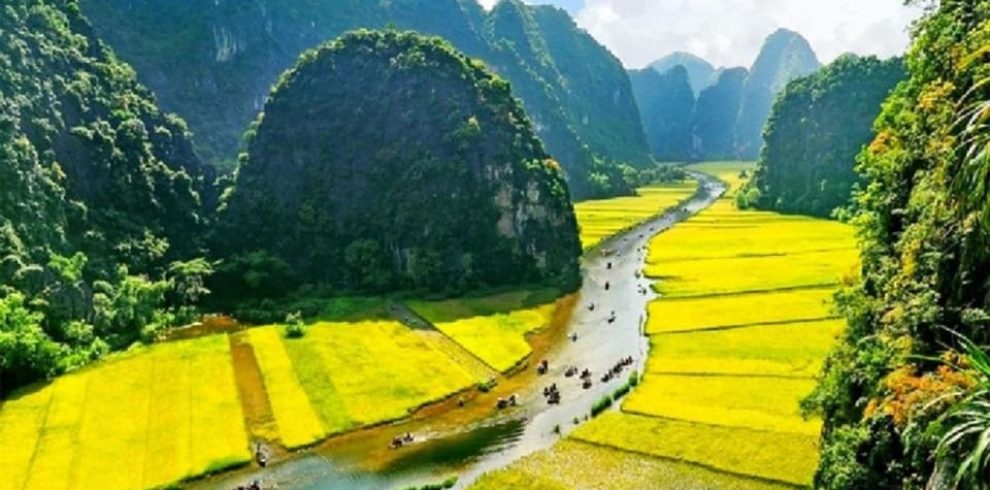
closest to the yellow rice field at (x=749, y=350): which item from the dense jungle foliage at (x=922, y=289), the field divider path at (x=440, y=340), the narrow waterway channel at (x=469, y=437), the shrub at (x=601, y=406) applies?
the narrow waterway channel at (x=469, y=437)

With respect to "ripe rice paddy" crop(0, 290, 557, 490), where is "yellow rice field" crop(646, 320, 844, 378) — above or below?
below

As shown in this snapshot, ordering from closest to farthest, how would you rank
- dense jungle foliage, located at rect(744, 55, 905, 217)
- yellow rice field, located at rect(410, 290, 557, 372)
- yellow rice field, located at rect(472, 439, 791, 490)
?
1. yellow rice field, located at rect(472, 439, 791, 490)
2. yellow rice field, located at rect(410, 290, 557, 372)
3. dense jungle foliage, located at rect(744, 55, 905, 217)

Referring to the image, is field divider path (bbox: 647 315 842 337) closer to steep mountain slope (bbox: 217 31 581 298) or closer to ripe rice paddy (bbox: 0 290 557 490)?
ripe rice paddy (bbox: 0 290 557 490)

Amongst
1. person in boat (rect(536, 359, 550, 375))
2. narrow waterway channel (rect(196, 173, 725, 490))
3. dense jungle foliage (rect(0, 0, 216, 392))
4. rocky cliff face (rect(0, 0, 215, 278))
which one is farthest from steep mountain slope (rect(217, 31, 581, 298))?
person in boat (rect(536, 359, 550, 375))

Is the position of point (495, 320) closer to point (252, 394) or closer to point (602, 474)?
point (252, 394)

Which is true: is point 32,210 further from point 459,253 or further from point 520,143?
point 520,143

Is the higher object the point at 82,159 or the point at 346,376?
the point at 82,159

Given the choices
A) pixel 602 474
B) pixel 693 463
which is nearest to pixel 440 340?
pixel 602 474

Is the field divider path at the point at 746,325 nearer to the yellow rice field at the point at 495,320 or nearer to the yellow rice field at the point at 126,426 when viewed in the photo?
the yellow rice field at the point at 495,320
